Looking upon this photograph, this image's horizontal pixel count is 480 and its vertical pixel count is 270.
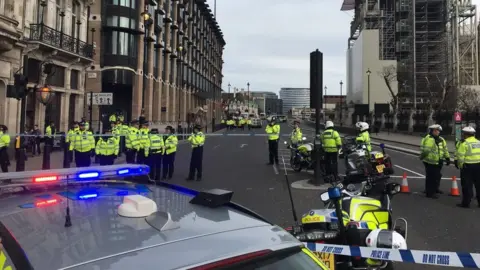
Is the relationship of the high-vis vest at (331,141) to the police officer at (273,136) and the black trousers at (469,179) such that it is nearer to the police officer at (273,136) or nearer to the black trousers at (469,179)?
the police officer at (273,136)

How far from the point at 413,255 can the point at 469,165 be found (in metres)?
6.74

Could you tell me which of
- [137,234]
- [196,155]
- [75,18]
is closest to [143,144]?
[196,155]

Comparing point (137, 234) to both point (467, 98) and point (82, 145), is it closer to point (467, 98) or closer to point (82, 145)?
point (82, 145)

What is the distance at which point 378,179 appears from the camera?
5.39 m

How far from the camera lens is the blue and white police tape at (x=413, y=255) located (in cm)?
285

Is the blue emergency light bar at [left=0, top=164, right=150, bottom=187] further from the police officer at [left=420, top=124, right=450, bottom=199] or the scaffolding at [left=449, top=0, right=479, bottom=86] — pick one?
the scaffolding at [left=449, top=0, right=479, bottom=86]

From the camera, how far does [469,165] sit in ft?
28.4

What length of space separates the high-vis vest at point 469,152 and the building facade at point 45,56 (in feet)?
50.8

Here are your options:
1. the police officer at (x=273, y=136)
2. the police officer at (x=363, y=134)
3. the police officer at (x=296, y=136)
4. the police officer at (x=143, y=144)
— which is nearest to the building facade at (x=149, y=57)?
the police officer at (x=273, y=136)

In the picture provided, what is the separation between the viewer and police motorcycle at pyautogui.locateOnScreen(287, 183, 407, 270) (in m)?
3.47

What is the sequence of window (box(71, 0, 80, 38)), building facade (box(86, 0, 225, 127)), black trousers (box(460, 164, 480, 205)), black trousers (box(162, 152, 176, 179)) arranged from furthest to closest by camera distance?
building facade (box(86, 0, 225, 127)) < window (box(71, 0, 80, 38)) < black trousers (box(162, 152, 176, 179)) < black trousers (box(460, 164, 480, 205))

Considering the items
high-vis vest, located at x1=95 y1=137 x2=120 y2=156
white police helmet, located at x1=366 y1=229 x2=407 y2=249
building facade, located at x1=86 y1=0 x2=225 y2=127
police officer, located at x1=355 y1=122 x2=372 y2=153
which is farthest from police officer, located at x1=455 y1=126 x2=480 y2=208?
building facade, located at x1=86 y1=0 x2=225 y2=127

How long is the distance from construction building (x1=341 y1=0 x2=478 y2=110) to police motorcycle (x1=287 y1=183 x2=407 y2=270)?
5222 cm

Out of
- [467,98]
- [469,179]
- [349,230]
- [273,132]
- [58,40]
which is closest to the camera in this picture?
[349,230]
